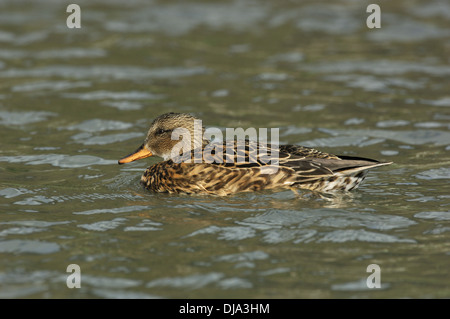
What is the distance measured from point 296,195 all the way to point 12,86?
840 centimetres

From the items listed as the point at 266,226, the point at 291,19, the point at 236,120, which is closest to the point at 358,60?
the point at 291,19

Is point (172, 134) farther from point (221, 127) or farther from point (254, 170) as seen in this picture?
point (221, 127)

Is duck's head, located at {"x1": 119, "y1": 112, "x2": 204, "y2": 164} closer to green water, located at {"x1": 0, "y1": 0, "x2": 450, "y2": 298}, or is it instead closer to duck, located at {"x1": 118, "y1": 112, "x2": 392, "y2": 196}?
duck, located at {"x1": 118, "y1": 112, "x2": 392, "y2": 196}

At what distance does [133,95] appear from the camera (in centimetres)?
1467

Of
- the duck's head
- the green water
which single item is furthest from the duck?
the duck's head

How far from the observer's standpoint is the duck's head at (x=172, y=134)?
1005cm

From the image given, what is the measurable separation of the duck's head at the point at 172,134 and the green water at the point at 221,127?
690mm

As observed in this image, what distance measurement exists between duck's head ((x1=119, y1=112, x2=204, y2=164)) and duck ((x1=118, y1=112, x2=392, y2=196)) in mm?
398

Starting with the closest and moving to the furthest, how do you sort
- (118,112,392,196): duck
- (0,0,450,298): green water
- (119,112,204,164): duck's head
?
(0,0,450,298): green water → (118,112,392,196): duck → (119,112,204,164): duck's head

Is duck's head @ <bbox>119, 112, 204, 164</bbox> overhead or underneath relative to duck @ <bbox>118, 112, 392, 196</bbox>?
overhead

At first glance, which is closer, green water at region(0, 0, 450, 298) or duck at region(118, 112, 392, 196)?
green water at region(0, 0, 450, 298)

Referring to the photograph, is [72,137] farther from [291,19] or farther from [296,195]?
[291,19]

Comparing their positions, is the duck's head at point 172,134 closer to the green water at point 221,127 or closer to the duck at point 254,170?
the duck at point 254,170

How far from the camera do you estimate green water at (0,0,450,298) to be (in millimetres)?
6977
